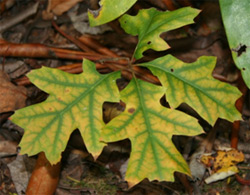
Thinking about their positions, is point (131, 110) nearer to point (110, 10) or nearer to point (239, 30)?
point (110, 10)

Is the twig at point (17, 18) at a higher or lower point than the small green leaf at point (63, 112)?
higher

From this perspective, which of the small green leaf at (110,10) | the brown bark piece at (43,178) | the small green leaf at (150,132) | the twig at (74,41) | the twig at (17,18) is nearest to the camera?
the small green leaf at (150,132)

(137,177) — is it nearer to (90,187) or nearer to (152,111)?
(152,111)

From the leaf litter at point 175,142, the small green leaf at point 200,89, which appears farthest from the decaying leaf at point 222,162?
the small green leaf at point 200,89

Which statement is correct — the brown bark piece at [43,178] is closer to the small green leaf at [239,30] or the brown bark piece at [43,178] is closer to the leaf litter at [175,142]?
the leaf litter at [175,142]

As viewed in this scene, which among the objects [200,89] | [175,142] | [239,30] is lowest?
[175,142]

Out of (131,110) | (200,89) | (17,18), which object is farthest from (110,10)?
(17,18)
